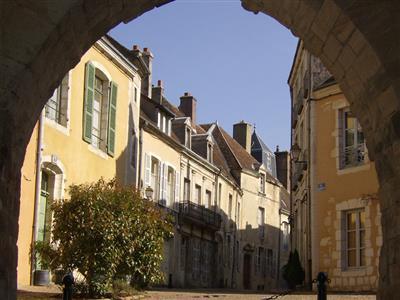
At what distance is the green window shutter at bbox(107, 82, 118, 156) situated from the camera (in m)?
20.6

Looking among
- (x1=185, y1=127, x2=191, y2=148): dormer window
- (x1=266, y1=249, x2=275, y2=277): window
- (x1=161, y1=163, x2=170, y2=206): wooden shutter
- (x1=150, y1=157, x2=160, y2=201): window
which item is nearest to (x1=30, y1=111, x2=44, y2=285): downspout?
(x1=150, y1=157, x2=160, y2=201): window

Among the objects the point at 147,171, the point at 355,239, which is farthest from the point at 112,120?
the point at 147,171

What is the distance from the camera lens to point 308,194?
71.7 feet

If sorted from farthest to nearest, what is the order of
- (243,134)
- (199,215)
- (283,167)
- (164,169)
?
(283,167), (243,134), (199,215), (164,169)

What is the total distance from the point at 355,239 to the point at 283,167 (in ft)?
121

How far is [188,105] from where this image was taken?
4188 centimetres

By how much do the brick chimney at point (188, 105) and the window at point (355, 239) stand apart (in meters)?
22.4

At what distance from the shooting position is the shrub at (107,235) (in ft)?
44.2

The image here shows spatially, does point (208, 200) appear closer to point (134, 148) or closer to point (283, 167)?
point (134, 148)

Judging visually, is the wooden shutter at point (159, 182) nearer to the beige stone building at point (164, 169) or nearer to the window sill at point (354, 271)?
the beige stone building at point (164, 169)

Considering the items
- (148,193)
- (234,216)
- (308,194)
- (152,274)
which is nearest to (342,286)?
(308,194)

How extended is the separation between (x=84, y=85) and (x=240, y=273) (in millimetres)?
24524

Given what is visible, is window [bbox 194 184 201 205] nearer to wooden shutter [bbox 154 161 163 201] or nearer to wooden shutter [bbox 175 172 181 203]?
wooden shutter [bbox 175 172 181 203]

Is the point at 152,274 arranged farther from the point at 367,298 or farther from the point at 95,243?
the point at 367,298
